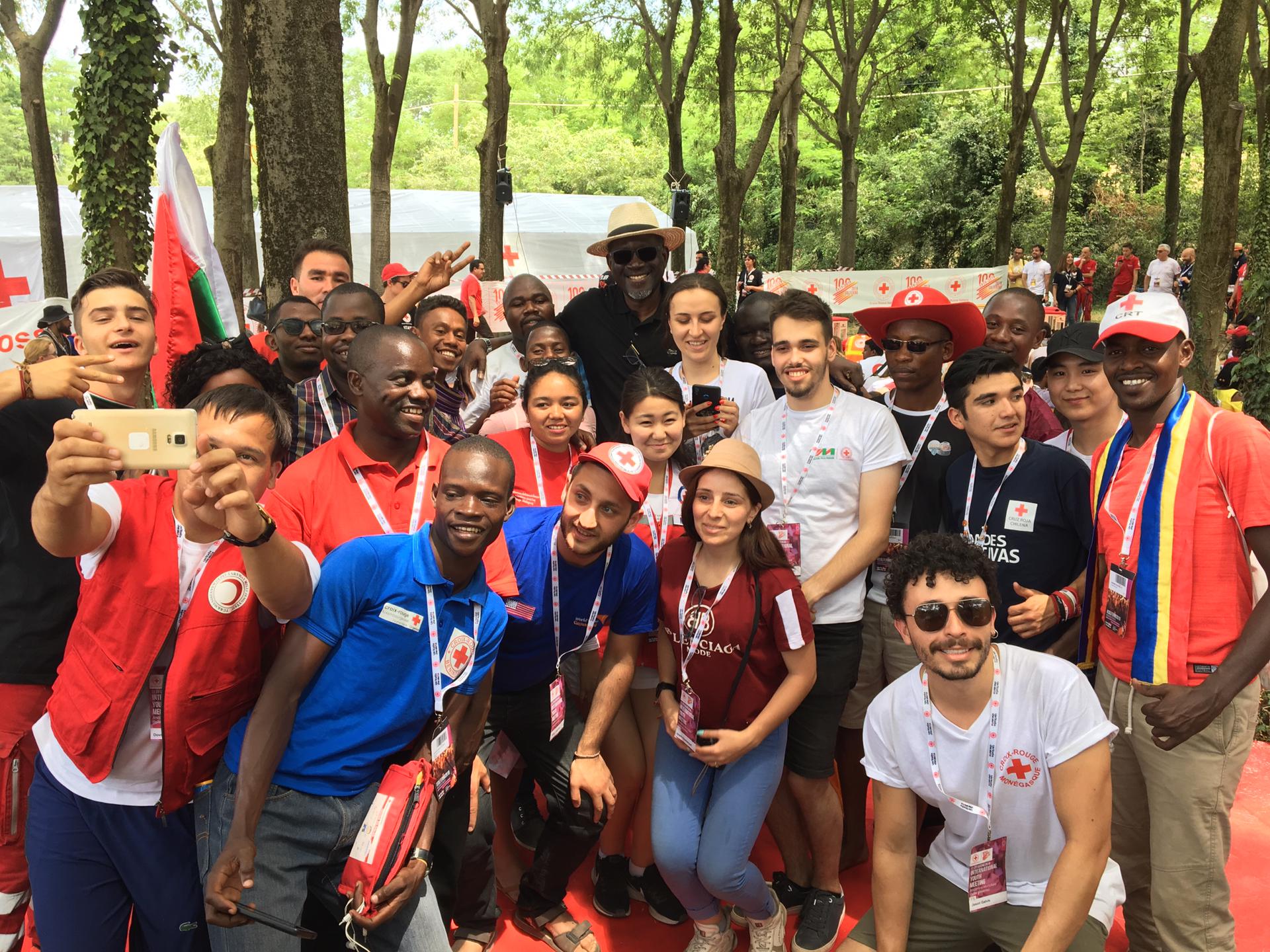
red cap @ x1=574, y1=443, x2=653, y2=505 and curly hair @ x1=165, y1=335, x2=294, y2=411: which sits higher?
curly hair @ x1=165, y1=335, x2=294, y2=411

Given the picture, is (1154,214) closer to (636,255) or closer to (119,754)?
(636,255)

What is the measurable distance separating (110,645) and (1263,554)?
3502mm

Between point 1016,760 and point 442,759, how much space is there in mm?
1799

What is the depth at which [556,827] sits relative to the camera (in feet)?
12.3

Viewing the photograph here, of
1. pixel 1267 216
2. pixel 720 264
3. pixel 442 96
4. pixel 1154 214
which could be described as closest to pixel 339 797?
pixel 1267 216

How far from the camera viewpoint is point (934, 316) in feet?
14.0

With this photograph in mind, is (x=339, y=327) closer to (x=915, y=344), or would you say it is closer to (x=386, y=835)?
(x=386, y=835)

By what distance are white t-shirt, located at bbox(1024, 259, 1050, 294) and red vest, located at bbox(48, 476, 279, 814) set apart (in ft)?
69.9

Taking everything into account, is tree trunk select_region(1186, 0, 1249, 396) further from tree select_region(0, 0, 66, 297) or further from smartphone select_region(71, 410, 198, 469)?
tree select_region(0, 0, 66, 297)

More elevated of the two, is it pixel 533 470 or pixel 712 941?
pixel 533 470

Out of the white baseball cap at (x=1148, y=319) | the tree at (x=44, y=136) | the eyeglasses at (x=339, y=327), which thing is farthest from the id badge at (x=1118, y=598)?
the tree at (x=44, y=136)

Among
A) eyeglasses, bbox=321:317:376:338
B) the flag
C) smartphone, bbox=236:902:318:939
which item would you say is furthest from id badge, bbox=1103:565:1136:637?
the flag

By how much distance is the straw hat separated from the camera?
3523 millimetres

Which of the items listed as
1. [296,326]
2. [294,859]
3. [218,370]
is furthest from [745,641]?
[296,326]
